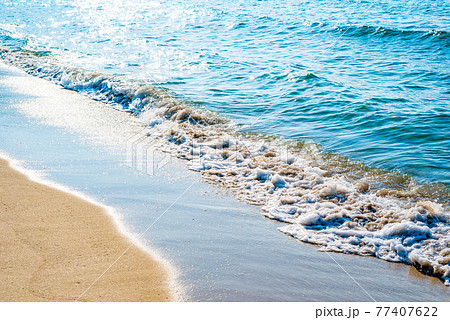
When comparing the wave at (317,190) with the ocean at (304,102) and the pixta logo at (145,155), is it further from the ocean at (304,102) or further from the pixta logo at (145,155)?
the pixta logo at (145,155)

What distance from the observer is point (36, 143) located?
22.2 ft

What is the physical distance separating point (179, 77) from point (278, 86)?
2.97 metres

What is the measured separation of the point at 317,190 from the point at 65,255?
3193mm

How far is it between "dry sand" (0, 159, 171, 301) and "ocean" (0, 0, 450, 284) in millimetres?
1757

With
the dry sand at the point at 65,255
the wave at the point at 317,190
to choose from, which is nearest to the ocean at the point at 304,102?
the wave at the point at 317,190

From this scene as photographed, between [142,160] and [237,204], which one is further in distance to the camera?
[142,160]

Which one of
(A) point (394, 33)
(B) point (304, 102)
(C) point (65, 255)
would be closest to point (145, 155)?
(C) point (65, 255)

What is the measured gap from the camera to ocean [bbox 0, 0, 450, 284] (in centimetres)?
480

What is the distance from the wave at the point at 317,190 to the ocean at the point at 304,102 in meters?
0.02

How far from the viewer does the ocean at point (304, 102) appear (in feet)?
15.8

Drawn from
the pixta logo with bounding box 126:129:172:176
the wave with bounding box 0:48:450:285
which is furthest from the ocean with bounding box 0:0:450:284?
the pixta logo with bounding box 126:129:172:176
